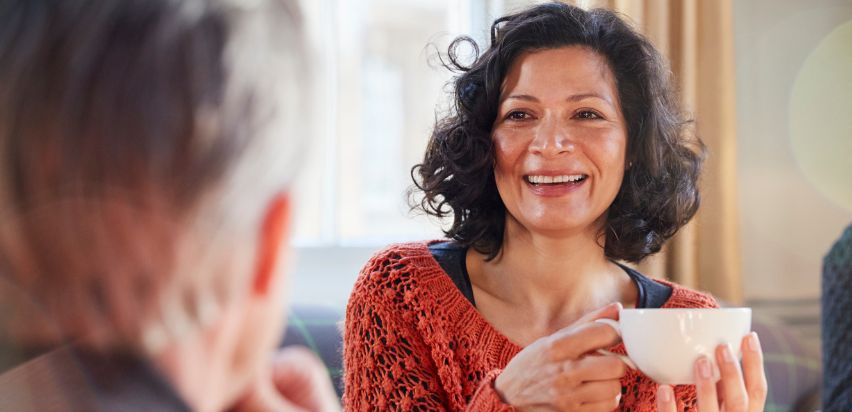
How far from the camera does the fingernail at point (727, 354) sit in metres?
0.77

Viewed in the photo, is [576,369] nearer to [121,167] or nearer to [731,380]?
[731,380]

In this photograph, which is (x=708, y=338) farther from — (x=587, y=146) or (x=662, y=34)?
(x=662, y=34)

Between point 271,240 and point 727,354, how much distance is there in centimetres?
53

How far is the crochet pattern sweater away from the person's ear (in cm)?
69

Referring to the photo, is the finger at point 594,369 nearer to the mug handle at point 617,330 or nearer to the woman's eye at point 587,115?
the mug handle at point 617,330

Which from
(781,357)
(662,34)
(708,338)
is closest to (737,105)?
(662,34)

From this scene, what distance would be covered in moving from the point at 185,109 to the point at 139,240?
5 centimetres

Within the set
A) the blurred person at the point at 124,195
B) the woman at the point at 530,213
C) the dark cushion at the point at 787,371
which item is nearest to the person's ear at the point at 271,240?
the blurred person at the point at 124,195

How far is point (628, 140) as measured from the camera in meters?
1.12

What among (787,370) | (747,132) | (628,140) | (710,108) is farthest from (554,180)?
(747,132)

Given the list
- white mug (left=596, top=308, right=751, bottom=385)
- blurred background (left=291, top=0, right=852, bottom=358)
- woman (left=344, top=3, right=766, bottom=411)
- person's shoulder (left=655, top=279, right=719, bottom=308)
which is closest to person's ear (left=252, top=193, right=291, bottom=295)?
white mug (left=596, top=308, right=751, bottom=385)

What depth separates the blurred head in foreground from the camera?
35 centimetres

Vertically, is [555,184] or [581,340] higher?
[555,184]

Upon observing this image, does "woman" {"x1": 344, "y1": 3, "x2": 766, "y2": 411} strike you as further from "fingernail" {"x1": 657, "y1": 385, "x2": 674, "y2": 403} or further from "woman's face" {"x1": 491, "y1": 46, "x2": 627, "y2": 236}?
"fingernail" {"x1": 657, "y1": 385, "x2": 674, "y2": 403}
